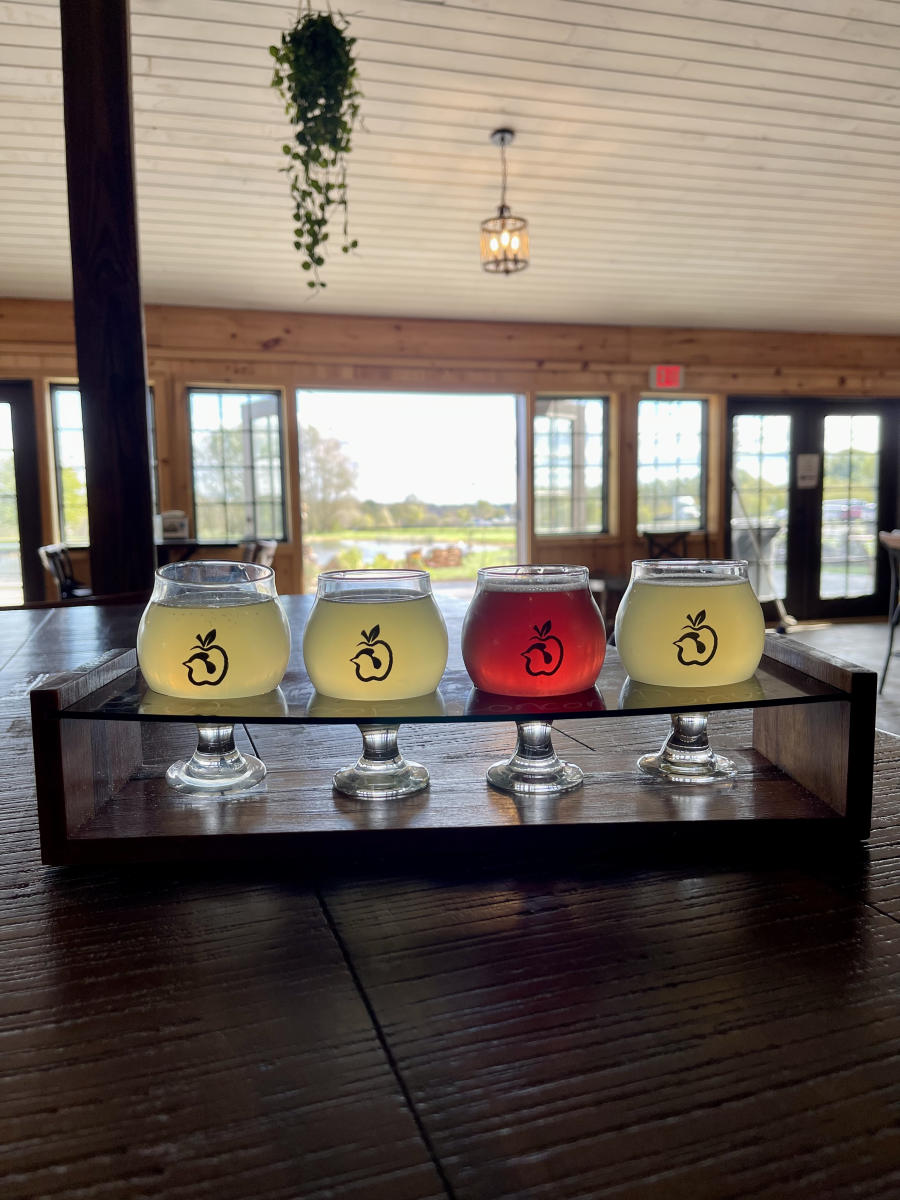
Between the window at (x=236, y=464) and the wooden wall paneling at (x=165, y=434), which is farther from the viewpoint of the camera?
the window at (x=236, y=464)

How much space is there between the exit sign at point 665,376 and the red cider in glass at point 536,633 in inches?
242

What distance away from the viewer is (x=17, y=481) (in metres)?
5.31

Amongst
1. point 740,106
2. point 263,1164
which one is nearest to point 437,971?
point 263,1164

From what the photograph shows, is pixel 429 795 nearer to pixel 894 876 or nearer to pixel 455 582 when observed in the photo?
pixel 894 876

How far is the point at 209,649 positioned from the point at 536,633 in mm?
253

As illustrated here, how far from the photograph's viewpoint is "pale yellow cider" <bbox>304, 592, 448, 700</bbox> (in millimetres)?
657

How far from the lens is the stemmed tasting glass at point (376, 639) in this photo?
0.66 metres

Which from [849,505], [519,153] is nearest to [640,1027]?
[519,153]

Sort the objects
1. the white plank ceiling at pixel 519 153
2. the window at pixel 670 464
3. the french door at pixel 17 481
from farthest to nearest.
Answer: the window at pixel 670 464
the french door at pixel 17 481
the white plank ceiling at pixel 519 153

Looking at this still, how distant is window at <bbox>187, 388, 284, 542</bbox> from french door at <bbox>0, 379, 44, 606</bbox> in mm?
960

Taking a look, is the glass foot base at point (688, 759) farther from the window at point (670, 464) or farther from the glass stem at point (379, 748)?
the window at point (670, 464)

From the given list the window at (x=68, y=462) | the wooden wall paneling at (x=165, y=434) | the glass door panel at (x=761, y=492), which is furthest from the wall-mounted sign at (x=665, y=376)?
the window at (x=68, y=462)

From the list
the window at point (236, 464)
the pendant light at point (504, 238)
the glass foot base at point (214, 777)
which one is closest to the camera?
the glass foot base at point (214, 777)

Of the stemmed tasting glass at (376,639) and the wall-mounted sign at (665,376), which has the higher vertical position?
the wall-mounted sign at (665,376)
